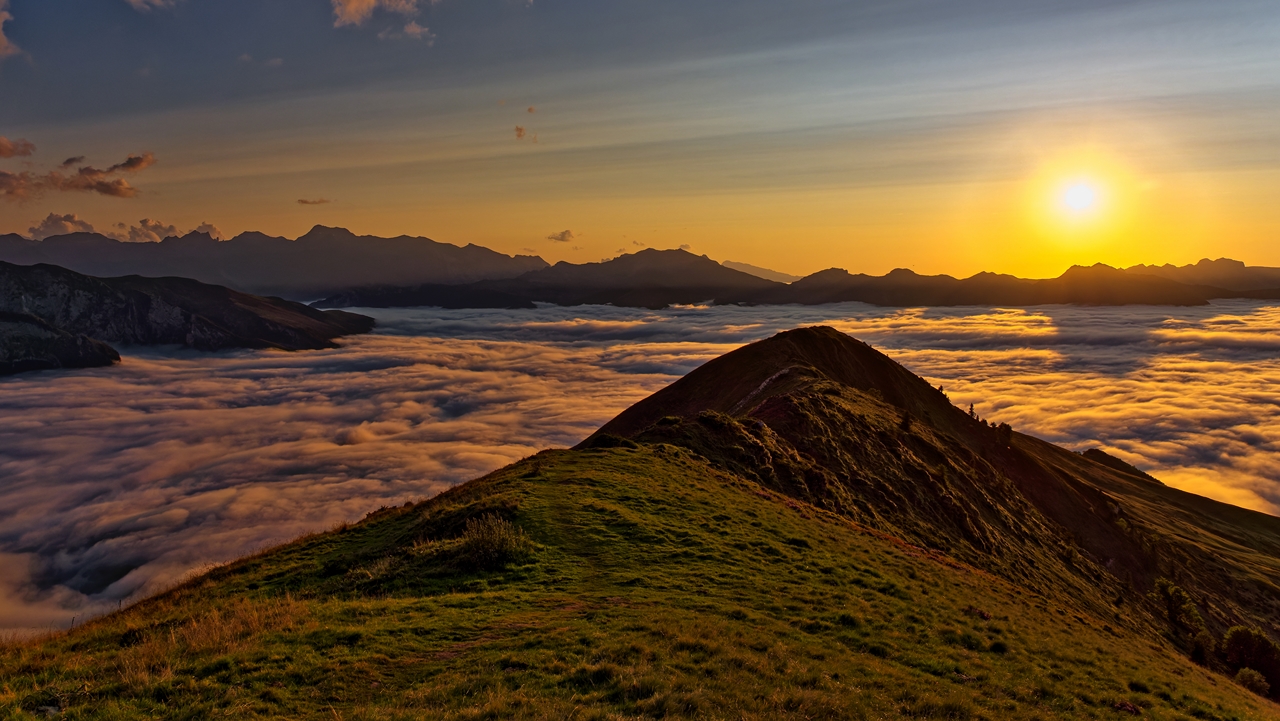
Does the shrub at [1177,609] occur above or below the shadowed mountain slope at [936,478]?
below

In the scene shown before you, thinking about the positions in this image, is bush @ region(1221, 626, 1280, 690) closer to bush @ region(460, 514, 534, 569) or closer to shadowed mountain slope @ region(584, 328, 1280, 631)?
shadowed mountain slope @ region(584, 328, 1280, 631)

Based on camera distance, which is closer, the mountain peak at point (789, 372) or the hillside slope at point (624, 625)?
the hillside slope at point (624, 625)

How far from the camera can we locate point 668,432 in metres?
48.9

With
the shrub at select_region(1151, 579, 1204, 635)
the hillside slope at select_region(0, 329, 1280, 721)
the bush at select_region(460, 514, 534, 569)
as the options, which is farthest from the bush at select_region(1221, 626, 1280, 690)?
the bush at select_region(460, 514, 534, 569)

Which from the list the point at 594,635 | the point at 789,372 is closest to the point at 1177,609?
the point at 789,372

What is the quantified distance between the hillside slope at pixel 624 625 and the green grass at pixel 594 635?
0.27 feet

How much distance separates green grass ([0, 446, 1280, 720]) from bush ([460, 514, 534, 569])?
5.0 inches

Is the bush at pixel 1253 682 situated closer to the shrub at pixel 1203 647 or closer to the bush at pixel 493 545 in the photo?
the shrub at pixel 1203 647

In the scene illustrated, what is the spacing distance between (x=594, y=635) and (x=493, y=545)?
838cm

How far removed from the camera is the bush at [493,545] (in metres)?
22.1

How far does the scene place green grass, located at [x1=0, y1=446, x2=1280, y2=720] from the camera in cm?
1203

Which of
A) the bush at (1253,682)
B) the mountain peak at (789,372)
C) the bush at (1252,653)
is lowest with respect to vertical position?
the bush at (1252,653)

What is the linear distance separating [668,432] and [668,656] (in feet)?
114

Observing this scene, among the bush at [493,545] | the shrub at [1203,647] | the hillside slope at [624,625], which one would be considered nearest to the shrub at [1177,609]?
the shrub at [1203,647]
